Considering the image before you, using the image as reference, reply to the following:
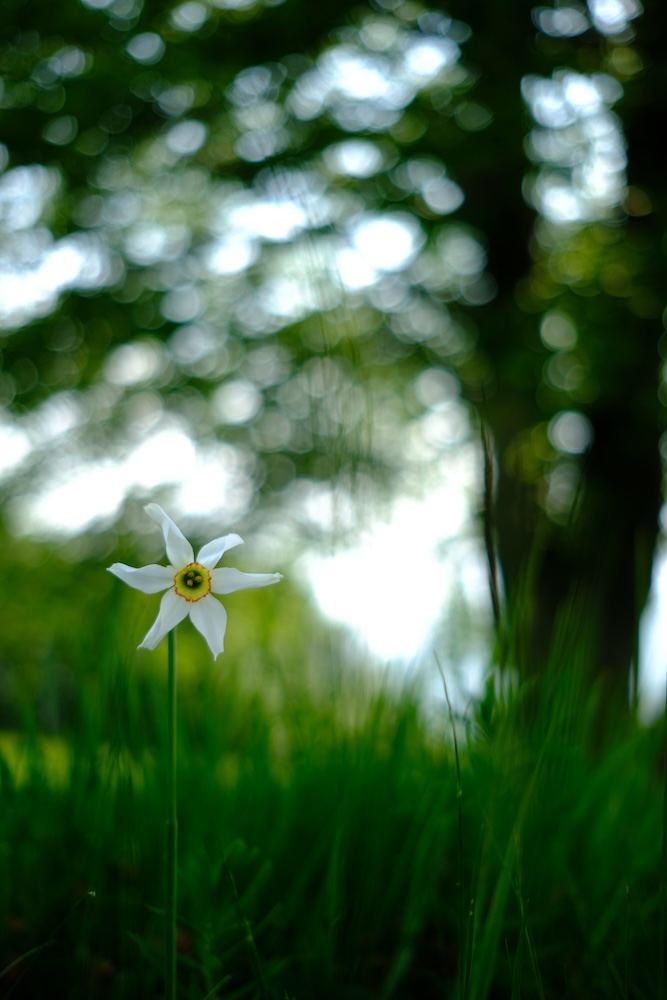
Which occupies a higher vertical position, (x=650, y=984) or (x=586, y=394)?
(x=586, y=394)

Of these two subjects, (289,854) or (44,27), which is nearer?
(289,854)

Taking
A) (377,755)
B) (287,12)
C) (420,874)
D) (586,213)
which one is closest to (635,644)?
(420,874)

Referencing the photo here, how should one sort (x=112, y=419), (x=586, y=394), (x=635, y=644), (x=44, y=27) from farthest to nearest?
(x=112, y=419)
(x=586, y=394)
(x=44, y=27)
(x=635, y=644)

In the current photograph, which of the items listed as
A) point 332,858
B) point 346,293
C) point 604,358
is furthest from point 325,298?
point 604,358

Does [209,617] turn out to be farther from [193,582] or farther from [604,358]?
[604,358]

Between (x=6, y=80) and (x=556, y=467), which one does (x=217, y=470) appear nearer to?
(x=556, y=467)

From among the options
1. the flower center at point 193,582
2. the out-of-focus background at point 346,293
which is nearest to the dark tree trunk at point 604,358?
the out-of-focus background at point 346,293

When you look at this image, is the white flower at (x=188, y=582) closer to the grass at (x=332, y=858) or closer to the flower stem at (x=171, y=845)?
the flower stem at (x=171, y=845)
